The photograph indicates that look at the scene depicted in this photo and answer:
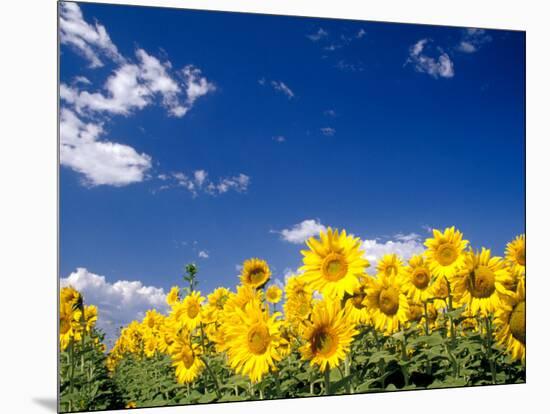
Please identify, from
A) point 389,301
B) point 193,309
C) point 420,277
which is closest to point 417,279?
point 420,277

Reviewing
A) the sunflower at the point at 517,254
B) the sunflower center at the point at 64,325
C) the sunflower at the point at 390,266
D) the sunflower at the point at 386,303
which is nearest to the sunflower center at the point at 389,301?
the sunflower at the point at 386,303

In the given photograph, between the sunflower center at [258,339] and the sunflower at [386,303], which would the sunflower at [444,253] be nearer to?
the sunflower at [386,303]

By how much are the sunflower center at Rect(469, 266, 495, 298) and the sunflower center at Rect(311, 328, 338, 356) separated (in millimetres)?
1077

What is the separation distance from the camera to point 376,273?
4199 millimetres

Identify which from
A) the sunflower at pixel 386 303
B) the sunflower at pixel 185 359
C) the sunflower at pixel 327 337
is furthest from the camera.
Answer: the sunflower at pixel 386 303

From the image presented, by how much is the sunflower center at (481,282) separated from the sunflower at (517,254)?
0.21 m

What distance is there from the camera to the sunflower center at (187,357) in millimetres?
3969

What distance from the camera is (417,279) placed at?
4.32 metres

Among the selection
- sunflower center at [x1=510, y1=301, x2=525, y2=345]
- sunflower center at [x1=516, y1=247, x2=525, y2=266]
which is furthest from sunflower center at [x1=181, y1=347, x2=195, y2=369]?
sunflower center at [x1=516, y1=247, x2=525, y2=266]

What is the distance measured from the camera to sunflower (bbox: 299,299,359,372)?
147 inches

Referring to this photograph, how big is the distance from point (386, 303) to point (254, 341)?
815mm

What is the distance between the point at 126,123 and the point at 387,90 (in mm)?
1547

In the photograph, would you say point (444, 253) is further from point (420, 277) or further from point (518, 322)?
point (518, 322)

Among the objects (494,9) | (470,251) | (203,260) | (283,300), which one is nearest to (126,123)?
(203,260)
